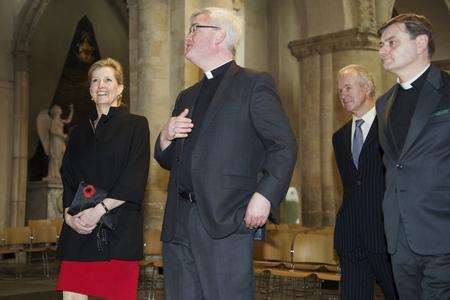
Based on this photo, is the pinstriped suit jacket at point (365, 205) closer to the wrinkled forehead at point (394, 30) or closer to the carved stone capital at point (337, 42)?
the wrinkled forehead at point (394, 30)

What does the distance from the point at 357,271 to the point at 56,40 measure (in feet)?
56.6

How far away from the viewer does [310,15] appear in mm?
13242

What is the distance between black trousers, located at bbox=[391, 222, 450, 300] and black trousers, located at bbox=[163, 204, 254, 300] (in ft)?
2.41

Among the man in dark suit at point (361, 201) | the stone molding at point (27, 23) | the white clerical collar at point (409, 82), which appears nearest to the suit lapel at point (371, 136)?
the man in dark suit at point (361, 201)

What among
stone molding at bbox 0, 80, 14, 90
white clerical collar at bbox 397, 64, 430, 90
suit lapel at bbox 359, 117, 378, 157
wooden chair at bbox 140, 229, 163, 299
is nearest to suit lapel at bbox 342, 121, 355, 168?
suit lapel at bbox 359, 117, 378, 157

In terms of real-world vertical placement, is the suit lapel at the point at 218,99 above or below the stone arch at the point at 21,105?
below

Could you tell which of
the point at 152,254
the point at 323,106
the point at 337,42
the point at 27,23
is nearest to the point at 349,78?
the point at 152,254

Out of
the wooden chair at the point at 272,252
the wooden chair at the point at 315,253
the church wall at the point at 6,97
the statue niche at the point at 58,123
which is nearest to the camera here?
the wooden chair at the point at 315,253

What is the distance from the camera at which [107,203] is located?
3607 mm

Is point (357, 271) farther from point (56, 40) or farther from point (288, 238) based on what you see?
point (56, 40)

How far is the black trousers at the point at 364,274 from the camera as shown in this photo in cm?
400

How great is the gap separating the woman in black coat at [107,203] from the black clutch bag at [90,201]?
0.01 metres

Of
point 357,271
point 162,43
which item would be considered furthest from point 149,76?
point 357,271

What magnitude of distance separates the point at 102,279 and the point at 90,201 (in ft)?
1.48
